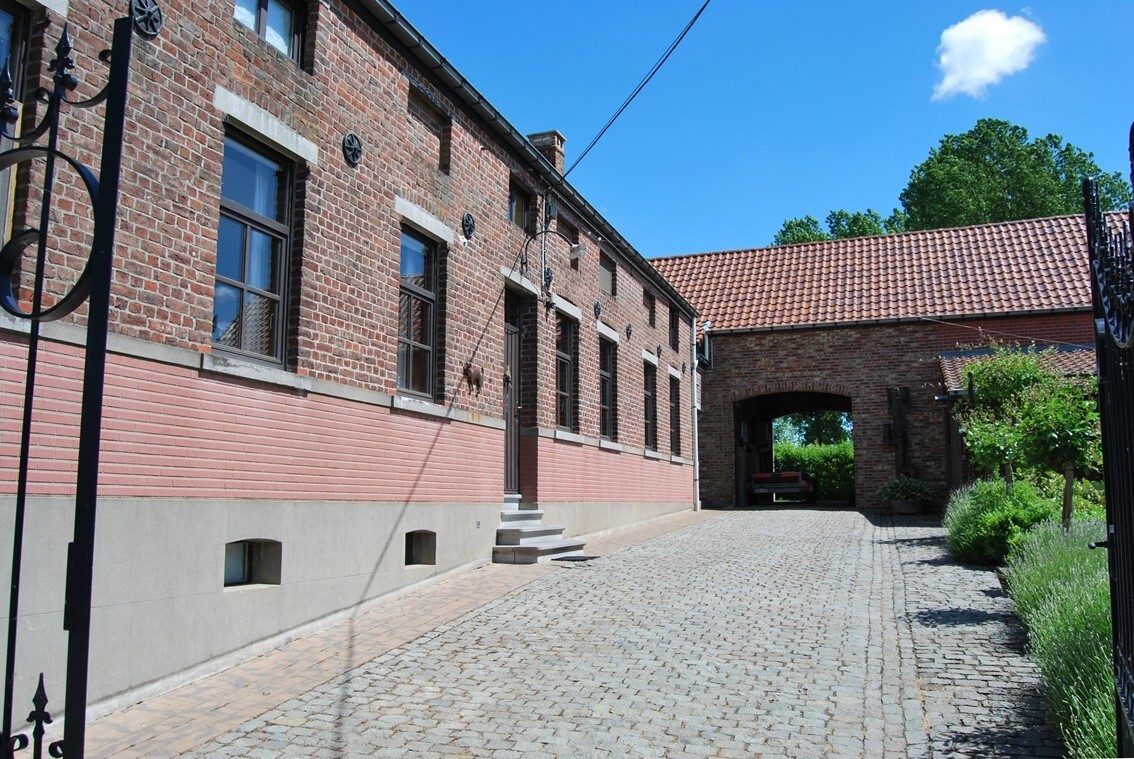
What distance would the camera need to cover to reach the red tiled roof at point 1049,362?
18.5 meters

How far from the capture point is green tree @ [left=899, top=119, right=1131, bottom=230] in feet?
140

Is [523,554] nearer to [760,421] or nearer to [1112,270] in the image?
[1112,270]

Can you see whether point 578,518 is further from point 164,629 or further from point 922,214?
point 922,214

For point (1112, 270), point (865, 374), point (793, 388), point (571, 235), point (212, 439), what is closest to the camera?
point (1112, 270)

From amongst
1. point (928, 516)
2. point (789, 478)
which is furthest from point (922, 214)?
point (928, 516)

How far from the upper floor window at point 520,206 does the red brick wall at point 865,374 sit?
12191 millimetres

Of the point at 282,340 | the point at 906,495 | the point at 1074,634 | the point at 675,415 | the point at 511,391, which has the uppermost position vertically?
the point at 675,415

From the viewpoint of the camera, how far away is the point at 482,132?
456 inches

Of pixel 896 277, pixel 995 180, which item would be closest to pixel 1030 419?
pixel 896 277

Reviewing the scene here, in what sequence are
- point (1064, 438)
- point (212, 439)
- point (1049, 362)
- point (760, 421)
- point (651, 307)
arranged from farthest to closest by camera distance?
1. point (760, 421)
2. point (651, 307)
3. point (1049, 362)
4. point (1064, 438)
5. point (212, 439)

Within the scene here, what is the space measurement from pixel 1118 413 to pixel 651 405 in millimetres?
15914

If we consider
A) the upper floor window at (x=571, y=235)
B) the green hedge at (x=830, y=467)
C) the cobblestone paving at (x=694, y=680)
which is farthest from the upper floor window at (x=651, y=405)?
the green hedge at (x=830, y=467)

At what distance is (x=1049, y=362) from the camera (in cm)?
1881

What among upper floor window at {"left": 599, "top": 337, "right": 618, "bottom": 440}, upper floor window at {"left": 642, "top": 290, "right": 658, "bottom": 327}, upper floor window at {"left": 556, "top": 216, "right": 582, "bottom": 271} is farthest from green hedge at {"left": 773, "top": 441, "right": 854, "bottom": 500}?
upper floor window at {"left": 556, "top": 216, "right": 582, "bottom": 271}
